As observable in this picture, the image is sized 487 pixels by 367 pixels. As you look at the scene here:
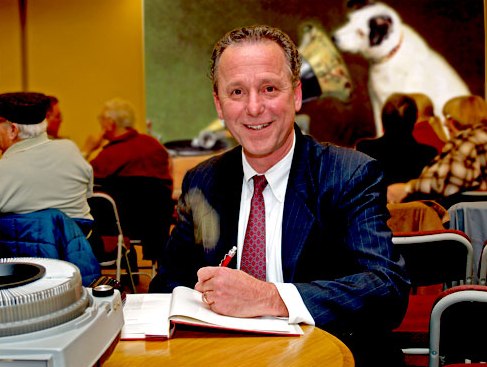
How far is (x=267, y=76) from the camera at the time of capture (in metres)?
1.44

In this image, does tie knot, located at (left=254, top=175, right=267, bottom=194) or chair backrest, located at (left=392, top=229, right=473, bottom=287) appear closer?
tie knot, located at (left=254, top=175, right=267, bottom=194)

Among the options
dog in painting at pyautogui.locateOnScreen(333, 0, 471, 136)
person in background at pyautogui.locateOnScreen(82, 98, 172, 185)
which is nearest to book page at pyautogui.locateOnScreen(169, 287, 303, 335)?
person in background at pyautogui.locateOnScreen(82, 98, 172, 185)

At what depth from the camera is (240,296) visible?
1.13 metres

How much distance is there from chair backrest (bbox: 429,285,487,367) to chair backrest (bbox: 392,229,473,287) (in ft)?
1.93

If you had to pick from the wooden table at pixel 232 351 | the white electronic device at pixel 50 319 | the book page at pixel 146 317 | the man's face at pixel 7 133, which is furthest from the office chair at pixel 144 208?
the white electronic device at pixel 50 319

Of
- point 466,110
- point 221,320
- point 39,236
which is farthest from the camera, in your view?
point 466,110

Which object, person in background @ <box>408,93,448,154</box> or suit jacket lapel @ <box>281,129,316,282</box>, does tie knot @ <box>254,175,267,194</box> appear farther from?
person in background @ <box>408,93,448,154</box>

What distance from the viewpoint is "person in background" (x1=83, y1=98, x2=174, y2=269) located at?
13.1 feet

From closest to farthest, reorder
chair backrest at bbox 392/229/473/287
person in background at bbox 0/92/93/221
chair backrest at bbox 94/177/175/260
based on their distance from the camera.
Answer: chair backrest at bbox 392/229/473/287
person in background at bbox 0/92/93/221
chair backrest at bbox 94/177/175/260

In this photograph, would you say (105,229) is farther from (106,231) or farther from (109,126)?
(109,126)

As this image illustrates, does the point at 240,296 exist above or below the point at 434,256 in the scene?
above

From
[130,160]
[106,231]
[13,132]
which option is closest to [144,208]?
[106,231]

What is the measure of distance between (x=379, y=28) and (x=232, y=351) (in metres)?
6.07

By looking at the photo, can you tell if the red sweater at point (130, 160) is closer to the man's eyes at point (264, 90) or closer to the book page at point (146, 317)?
the man's eyes at point (264, 90)
